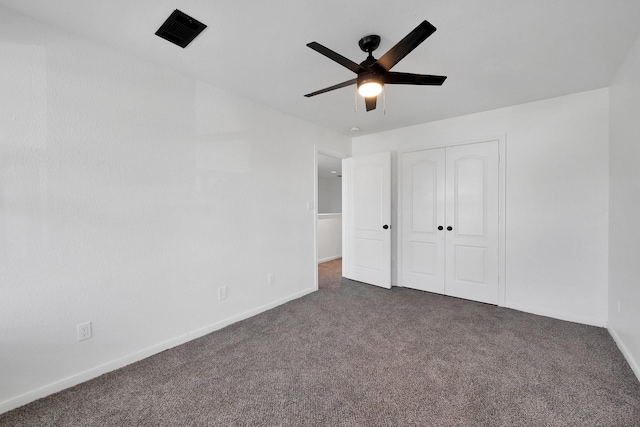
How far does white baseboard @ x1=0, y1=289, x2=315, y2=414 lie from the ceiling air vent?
2.39m

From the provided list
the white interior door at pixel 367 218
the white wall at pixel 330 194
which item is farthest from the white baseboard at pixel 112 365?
the white wall at pixel 330 194

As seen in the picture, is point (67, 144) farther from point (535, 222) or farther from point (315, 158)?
point (535, 222)

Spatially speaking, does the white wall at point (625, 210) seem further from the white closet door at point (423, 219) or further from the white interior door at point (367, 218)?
the white interior door at point (367, 218)

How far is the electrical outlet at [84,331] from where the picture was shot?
6.17 feet

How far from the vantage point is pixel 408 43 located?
148cm

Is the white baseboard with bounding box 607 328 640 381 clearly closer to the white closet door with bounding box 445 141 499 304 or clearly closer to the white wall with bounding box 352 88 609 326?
the white wall with bounding box 352 88 609 326

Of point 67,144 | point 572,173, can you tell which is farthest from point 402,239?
point 67,144

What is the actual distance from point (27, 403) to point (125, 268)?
3.01ft

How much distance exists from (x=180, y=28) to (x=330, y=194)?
327 inches

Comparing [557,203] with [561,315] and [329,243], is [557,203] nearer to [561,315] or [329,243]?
[561,315]

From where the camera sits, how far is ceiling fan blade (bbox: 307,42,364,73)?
1516mm

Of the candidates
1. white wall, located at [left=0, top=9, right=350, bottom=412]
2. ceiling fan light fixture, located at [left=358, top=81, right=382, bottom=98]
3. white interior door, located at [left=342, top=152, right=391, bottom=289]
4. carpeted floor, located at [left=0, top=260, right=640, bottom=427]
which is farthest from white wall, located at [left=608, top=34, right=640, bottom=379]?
white wall, located at [left=0, top=9, right=350, bottom=412]

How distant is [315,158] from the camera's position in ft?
12.5

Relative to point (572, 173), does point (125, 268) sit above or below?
below
